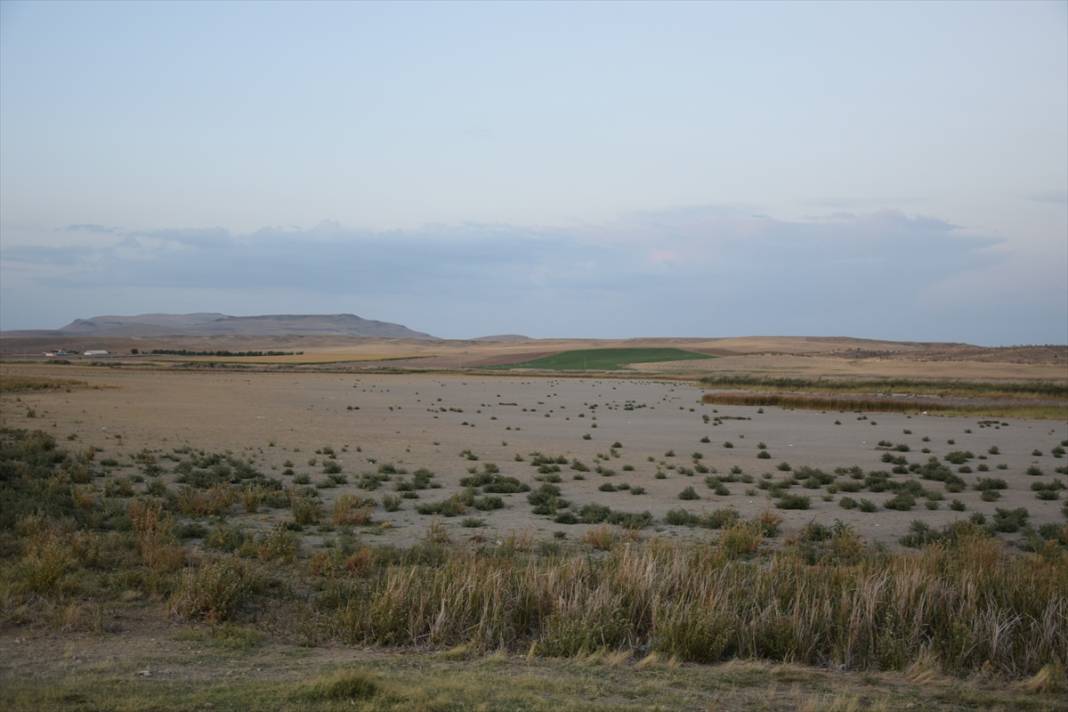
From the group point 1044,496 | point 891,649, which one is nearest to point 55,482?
point 891,649

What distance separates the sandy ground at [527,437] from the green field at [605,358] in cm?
6989

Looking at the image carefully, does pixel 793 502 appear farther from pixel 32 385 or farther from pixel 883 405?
pixel 32 385

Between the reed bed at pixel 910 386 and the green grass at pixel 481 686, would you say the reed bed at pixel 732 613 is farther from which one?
the reed bed at pixel 910 386

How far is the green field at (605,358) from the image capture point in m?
135

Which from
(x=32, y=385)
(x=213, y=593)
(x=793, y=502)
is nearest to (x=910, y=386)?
(x=793, y=502)

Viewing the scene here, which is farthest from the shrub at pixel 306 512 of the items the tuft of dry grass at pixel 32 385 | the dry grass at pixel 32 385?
the tuft of dry grass at pixel 32 385

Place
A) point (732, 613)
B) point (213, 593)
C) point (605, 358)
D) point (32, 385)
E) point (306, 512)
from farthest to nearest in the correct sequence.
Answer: point (605, 358), point (32, 385), point (306, 512), point (213, 593), point (732, 613)

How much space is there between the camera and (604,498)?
20734 millimetres

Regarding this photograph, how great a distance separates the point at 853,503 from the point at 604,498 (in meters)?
5.46

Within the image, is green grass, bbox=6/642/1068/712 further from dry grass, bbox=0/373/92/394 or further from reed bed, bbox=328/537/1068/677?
dry grass, bbox=0/373/92/394

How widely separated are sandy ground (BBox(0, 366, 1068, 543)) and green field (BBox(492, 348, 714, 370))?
6989cm

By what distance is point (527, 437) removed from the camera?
36562 mm

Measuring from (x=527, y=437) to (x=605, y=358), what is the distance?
372ft

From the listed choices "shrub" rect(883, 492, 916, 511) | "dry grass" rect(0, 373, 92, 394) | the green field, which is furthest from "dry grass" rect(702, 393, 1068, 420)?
the green field
